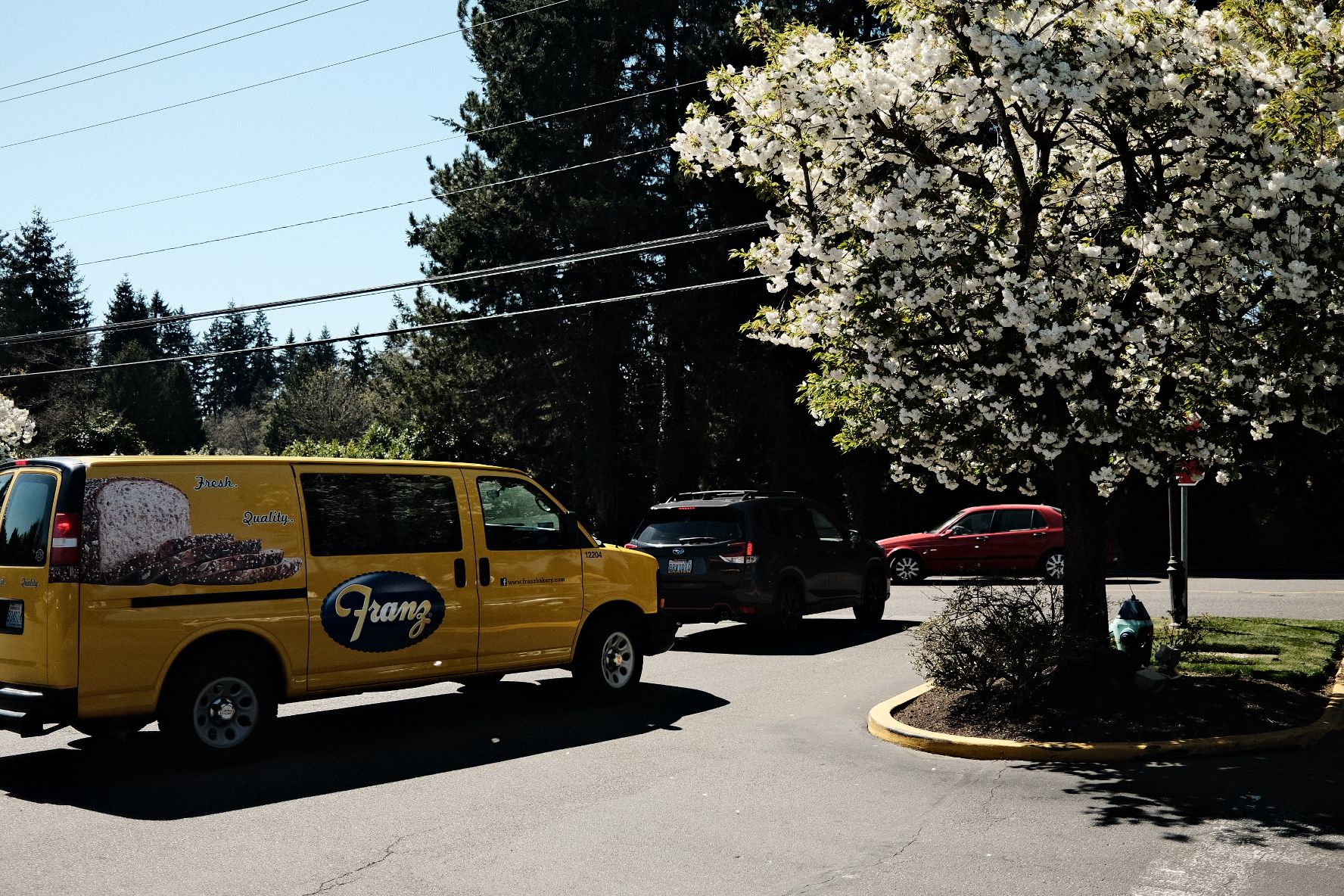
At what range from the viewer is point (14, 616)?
780 cm

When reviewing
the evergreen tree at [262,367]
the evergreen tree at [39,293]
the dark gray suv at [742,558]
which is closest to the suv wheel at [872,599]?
the dark gray suv at [742,558]

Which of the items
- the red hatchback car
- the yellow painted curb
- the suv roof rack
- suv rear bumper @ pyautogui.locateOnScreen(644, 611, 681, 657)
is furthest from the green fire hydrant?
the red hatchback car

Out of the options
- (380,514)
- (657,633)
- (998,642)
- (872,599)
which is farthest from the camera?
(872,599)

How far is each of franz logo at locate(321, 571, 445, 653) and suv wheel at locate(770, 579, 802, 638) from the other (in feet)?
19.3

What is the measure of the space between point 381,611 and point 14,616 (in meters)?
2.40

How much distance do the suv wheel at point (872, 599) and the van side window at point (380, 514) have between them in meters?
8.01

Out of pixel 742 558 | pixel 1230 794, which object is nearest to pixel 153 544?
pixel 1230 794

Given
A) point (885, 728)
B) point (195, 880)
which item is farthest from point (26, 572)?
point (885, 728)

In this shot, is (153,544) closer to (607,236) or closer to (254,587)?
(254,587)

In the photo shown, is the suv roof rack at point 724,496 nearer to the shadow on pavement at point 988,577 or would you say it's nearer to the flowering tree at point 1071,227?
the flowering tree at point 1071,227

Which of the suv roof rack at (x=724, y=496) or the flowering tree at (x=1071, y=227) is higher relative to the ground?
the flowering tree at (x=1071, y=227)

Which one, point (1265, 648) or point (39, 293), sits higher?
point (39, 293)

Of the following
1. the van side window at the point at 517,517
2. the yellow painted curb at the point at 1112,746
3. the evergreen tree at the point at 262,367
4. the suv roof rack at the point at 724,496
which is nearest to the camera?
the yellow painted curb at the point at 1112,746

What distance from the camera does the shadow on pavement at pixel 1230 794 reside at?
6.40 metres
